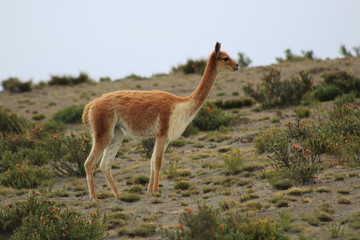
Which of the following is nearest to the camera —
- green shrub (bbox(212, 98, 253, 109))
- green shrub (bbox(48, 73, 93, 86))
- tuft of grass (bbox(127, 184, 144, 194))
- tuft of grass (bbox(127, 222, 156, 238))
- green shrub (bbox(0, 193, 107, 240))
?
green shrub (bbox(0, 193, 107, 240))

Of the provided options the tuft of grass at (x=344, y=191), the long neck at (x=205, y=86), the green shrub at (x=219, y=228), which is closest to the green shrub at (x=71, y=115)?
the long neck at (x=205, y=86)

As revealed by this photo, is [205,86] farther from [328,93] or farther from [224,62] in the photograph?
[328,93]

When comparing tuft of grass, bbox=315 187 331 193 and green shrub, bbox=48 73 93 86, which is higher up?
green shrub, bbox=48 73 93 86

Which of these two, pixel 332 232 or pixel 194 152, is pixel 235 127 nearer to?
pixel 194 152

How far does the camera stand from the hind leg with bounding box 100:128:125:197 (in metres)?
7.26

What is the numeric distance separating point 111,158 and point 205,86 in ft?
7.08

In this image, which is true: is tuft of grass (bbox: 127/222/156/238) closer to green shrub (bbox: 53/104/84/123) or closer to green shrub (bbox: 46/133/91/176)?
green shrub (bbox: 46/133/91/176)

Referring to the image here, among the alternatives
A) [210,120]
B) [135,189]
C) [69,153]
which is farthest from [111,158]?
[210,120]

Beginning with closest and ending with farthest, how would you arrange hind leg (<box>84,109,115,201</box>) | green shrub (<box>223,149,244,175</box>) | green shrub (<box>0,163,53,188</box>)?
hind leg (<box>84,109,115,201</box>) → green shrub (<box>223,149,244,175</box>) → green shrub (<box>0,163,53,188</box>)

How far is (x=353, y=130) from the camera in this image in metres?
7.81

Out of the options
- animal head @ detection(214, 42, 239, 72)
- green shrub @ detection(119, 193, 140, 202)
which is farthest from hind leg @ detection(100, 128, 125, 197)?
animal head @ detection(214, 42, 239, 72)

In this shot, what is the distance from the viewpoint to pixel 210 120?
13375mm

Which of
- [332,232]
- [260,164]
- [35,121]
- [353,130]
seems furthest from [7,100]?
[332,232]

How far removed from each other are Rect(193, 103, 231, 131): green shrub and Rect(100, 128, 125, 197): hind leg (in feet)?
19.5
